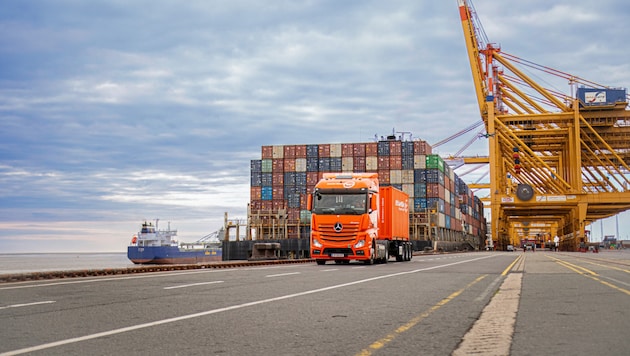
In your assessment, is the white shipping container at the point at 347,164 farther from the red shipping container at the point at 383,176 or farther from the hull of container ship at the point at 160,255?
the hull of container ship at the point at 160,255

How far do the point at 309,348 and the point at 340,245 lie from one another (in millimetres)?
18908

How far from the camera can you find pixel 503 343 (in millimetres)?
5605

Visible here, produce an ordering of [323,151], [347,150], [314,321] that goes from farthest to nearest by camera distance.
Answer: [347,150], [323,151], [314,321]

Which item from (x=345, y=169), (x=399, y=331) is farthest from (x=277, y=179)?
(x=399, y=331)

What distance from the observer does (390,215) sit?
28844mm

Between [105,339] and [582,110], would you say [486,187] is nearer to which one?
[582,110]

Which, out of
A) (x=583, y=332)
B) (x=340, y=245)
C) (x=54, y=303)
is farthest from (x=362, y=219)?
(x=583, y=332)

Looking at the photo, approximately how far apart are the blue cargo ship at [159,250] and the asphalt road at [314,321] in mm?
58343

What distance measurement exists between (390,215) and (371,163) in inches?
1739

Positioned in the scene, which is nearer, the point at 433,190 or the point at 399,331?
the point at 399,331

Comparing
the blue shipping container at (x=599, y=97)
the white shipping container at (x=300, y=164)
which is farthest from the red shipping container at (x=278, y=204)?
the blue shipping container at (x=599, y=97)

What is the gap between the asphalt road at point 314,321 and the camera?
541 cm

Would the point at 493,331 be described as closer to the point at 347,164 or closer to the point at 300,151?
the point at 347,164

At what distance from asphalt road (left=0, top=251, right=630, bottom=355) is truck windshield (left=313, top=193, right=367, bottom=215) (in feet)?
40.0
